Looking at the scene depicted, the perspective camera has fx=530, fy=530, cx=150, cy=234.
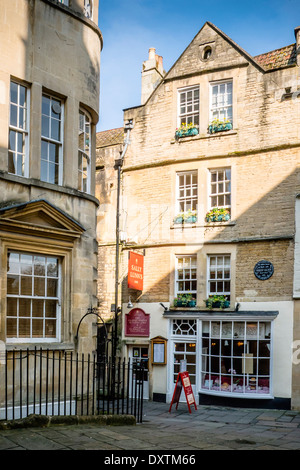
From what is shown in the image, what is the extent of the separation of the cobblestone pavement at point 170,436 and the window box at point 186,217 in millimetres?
7103

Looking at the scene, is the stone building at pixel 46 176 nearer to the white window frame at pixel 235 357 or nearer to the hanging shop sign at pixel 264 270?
the white window frame at pixel 235 357

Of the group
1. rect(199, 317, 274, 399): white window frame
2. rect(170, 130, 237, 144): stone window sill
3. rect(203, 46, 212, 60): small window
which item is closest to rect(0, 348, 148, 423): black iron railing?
rect(199, 317, 274, 399): white window frame

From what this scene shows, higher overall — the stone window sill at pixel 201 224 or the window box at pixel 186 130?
the window box at pixel 186 130

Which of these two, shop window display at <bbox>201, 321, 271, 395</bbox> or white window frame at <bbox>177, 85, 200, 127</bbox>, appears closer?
shop window display at <bbox>201, 321, 271, 395</bbox>

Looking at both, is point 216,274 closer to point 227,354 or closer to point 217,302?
point 217,302

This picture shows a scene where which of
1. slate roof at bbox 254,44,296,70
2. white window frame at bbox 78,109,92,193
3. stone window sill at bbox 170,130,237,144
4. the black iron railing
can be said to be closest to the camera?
the black iron railing

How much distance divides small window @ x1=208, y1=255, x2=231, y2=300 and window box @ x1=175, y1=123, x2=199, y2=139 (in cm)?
471

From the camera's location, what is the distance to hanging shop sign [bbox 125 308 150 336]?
20062mm

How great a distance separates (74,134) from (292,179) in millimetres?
8643

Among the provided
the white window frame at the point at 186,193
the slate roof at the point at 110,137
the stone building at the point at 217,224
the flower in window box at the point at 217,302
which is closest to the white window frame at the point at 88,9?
the stone building at the point at 217,224

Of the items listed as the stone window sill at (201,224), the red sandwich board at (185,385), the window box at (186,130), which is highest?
the window box at (186,130)

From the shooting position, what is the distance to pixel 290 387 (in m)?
17.0

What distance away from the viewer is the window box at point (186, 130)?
65.3ft

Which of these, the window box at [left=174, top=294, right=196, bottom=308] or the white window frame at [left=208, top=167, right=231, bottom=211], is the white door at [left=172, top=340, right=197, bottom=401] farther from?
the white window frame at [left=208, top=167, right=231, bottom=211]
